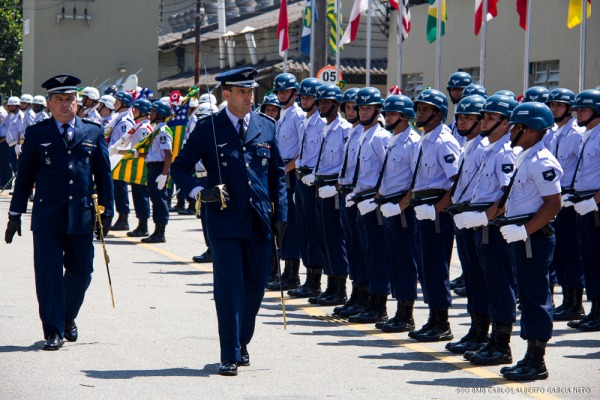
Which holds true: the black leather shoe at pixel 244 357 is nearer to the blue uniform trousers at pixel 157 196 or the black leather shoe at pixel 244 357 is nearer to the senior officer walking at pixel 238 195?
the senior officer walking at pixel 238 195

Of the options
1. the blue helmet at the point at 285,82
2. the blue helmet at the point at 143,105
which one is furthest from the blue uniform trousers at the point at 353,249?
the blue helmet at the point at 143,105

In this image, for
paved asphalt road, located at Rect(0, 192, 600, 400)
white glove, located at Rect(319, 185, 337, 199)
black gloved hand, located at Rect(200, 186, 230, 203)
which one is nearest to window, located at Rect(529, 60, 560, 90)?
paved asphalt road, located at Rect(0, 192, 600, 400)

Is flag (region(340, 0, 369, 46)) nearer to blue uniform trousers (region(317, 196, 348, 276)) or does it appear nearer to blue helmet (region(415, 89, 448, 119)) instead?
blue uniform trousers (region(317, 196, 348, 276))

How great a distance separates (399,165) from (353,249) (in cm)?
147

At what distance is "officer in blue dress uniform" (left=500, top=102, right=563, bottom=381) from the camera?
8.48 m

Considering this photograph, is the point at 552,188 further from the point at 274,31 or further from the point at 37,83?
the point at 37,83

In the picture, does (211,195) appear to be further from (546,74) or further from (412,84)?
(412,84)

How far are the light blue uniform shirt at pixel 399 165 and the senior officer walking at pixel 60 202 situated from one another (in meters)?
2.50

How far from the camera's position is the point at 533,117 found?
866 centimetres

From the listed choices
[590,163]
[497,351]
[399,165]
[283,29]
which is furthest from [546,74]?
[497,351]

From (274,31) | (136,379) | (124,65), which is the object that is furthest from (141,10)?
(136,379)

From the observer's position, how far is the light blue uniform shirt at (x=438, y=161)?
403 inches

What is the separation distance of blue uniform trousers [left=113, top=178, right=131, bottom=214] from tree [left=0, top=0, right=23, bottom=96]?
3351 centimetres

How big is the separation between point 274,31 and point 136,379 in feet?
123
